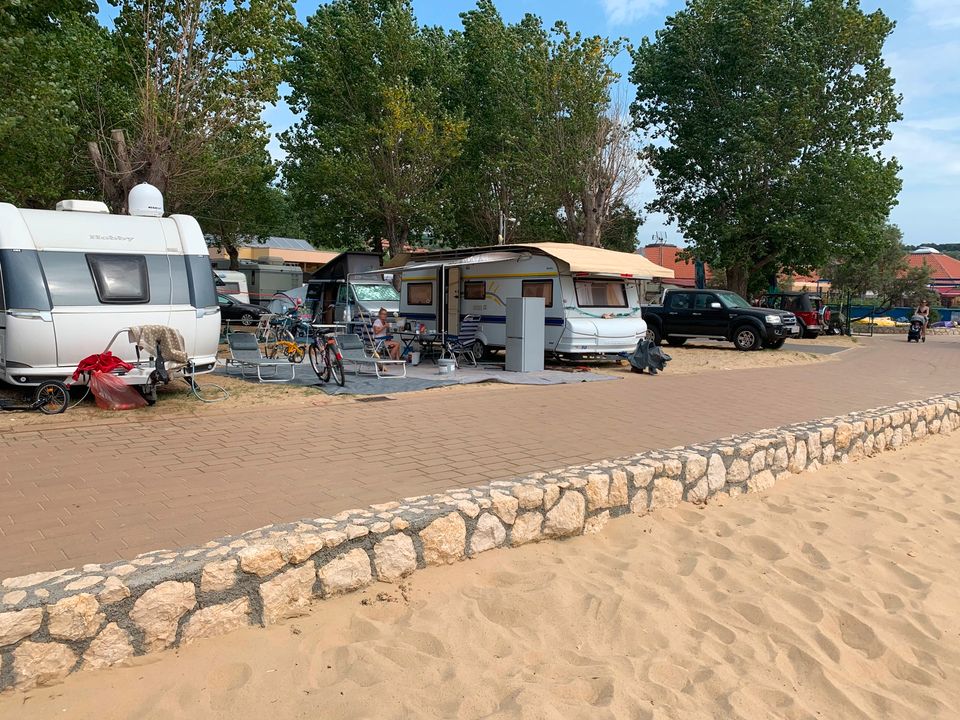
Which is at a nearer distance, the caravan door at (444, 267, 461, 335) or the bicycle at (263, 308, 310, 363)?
the bicycle at (263, 308, 310, 363)

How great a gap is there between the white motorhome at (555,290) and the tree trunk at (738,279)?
14.9 m

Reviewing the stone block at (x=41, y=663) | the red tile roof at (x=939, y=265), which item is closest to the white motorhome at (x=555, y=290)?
the stone block at (x=41, y=663)

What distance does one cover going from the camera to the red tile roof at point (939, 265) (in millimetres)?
46562

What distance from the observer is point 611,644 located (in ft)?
11.4

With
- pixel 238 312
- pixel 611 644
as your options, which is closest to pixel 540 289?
pixel 611 644

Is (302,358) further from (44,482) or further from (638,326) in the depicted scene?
(44,482)

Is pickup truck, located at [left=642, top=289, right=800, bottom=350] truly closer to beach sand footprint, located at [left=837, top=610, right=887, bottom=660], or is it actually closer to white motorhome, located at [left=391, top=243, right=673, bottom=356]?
white motorhome, located at [left=391, top=243, right=673, bottom=356]

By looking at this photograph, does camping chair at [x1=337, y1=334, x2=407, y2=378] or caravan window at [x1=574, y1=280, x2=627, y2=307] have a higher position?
caravan window at [x1=574, y1=280, x2=627, y2=307]

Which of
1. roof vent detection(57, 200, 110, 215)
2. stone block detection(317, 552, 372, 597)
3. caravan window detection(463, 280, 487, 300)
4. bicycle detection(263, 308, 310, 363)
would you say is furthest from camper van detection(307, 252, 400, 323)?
stone block detection(317, 552, 372, 597)

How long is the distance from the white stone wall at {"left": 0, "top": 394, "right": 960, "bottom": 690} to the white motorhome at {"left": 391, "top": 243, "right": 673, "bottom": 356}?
8.36 m

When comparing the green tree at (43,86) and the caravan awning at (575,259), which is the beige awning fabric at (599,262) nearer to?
the caravan awning at (575,259)

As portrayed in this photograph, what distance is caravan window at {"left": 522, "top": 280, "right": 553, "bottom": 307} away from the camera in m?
14.3

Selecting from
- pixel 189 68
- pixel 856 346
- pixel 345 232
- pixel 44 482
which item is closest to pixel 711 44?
pixel 856 346

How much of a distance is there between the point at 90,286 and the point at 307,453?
166 inches
